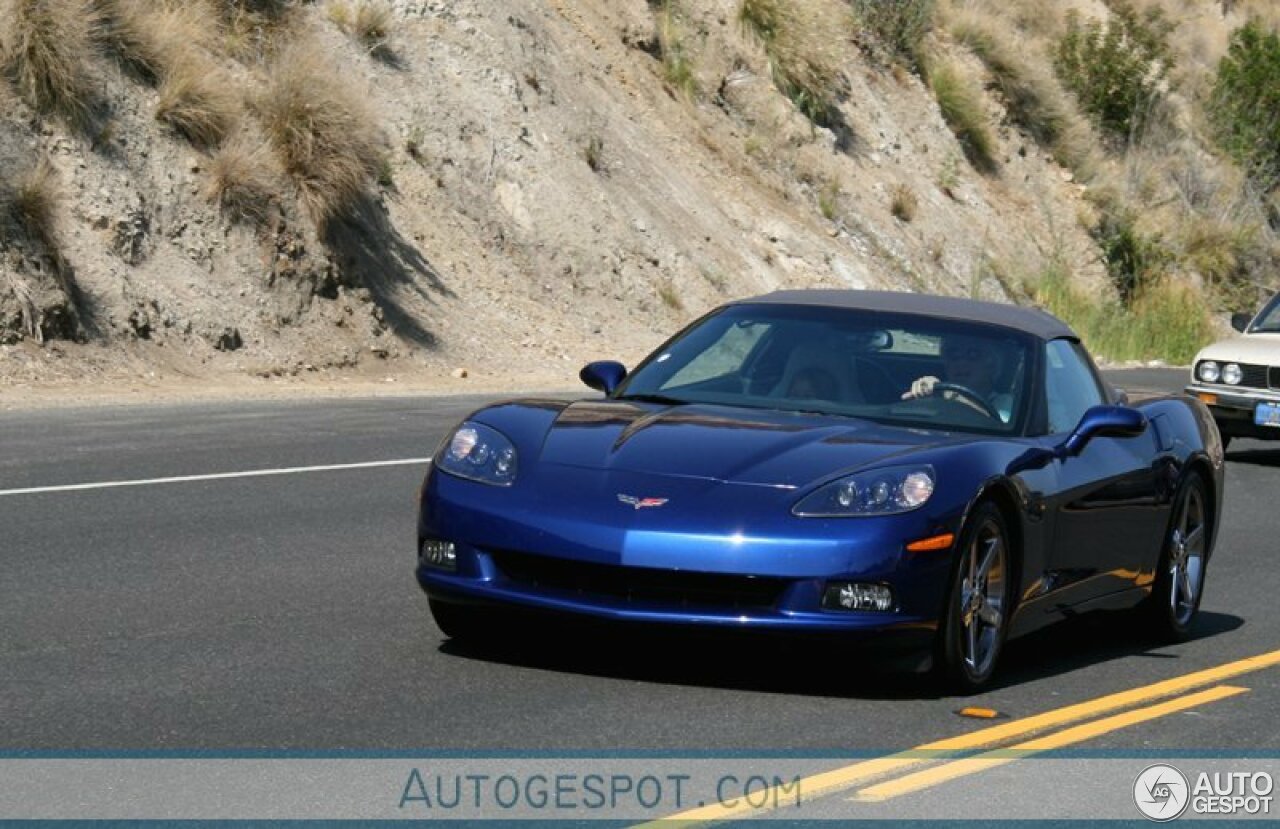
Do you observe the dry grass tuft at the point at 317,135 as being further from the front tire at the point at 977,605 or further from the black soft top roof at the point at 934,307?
the front tire at the point at 977,605

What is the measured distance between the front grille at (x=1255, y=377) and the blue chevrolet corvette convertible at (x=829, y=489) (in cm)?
801

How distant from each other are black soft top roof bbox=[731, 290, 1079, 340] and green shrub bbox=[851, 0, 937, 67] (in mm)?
28843

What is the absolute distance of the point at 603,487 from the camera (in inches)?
293

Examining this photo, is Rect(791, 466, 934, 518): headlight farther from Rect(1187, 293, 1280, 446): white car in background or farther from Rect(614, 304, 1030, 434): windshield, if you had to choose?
Rect(1187, 293, 1280, 446): white car in background

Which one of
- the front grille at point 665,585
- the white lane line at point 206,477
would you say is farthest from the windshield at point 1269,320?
the front grille at point 665,585

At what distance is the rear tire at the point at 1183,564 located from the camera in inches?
370

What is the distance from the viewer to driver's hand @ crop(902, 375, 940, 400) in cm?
853

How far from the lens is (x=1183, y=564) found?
9594 millimetres

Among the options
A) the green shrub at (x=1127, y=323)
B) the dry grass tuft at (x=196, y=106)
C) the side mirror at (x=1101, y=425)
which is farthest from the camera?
the green shrub at (x=1127, y=323)

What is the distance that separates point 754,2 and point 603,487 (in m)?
27.6

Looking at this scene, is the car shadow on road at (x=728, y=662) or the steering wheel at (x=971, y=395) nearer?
the car shadow on road at (x=728, y=662)

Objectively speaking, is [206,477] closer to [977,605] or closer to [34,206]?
[977,605]

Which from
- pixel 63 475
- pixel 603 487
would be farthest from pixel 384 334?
pixel 603 487

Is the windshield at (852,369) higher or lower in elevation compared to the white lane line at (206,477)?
higher
